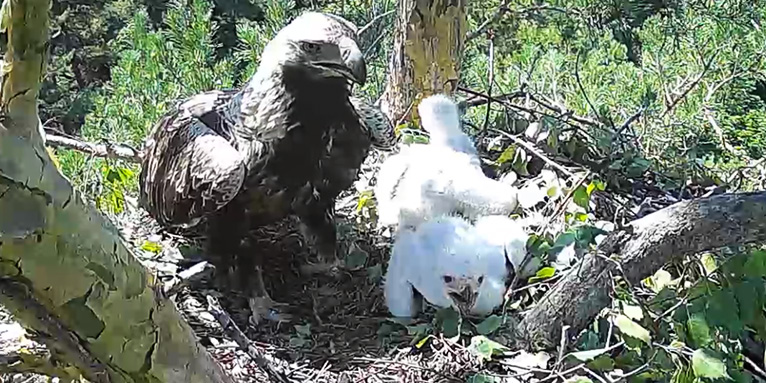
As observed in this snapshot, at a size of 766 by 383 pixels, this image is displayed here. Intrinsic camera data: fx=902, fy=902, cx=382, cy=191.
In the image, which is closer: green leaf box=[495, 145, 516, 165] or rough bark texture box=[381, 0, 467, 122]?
green leaf box=[495, 145, 516, 165]

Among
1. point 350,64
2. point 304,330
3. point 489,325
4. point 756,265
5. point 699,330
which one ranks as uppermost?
point 350,64

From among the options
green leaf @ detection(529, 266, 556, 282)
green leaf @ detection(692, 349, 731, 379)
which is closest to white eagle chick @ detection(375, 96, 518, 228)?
green leaf @ detection(529, 266, 556, 282)

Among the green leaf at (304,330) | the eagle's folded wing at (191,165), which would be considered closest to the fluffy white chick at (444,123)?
the eagle's folded wing at (191,165)

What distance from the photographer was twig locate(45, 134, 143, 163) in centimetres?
295

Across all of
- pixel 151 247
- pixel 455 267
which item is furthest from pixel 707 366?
pixel 151 247

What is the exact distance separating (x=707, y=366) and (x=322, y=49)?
4.59 ft

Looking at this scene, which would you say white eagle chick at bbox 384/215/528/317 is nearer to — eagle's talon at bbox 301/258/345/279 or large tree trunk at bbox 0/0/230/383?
eagle's talon at bbox 301/258/345/279

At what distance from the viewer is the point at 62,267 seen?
3.30 ft

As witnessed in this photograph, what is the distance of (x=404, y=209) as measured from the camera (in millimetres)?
2793

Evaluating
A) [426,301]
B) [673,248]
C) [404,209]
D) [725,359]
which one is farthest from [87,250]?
[404,209]

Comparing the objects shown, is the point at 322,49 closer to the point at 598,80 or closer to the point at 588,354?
the point at 588,354

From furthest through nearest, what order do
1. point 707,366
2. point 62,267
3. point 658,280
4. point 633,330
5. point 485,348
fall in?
point 658,280, point 485,348, point 633,330, point 707,366, point 62,267

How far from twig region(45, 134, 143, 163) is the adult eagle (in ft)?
0.95

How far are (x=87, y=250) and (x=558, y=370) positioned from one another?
1129 mm
